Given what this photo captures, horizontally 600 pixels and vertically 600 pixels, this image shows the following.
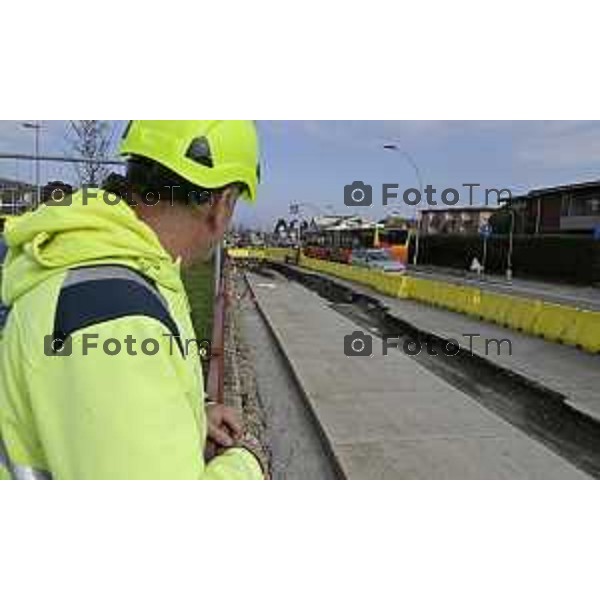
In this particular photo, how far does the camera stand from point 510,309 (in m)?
17.5

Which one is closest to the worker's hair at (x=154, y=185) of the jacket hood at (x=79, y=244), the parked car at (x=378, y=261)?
the jacket hood at (x=79, y=244)

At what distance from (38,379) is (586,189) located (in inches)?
2251

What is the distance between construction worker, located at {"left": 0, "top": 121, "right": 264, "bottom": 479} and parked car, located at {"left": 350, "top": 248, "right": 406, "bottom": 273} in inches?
1455

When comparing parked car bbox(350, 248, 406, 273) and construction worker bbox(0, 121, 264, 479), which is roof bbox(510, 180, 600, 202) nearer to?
parked car bbox(350, 248, 406, 273)

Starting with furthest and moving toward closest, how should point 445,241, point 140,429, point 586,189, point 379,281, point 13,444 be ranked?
point 445,241, point 586,189, point 379,281, point 13,444, point 140,429

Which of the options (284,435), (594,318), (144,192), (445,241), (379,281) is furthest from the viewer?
(445,241)

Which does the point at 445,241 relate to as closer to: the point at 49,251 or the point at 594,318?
the point at 594,318

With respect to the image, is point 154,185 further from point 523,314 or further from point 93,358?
point 523,314

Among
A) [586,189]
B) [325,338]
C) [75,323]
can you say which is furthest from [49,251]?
[586,189]

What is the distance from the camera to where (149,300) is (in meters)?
1.34

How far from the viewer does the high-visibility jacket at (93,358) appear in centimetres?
129

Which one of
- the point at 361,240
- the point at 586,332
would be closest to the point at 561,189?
the point at 361,240

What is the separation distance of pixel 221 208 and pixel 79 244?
1.42 ft

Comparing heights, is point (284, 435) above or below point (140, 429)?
below
